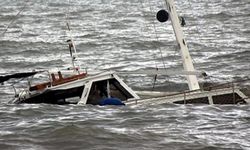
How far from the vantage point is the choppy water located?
1675 cm

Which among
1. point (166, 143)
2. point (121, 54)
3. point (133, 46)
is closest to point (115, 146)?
point (166, 143)

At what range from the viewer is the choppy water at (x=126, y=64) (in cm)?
1675

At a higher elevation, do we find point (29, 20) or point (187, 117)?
point (29, 20)

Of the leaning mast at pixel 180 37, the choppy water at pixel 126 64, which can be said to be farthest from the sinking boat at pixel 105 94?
the leaning mast at pixel 180 37

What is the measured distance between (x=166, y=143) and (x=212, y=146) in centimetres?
104

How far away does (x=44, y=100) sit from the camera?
21.8 metres

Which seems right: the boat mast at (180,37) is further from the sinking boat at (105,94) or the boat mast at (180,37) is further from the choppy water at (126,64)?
the choppy water at (126,64)

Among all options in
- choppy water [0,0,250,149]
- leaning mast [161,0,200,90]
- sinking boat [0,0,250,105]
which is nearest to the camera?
choppy water [0,0,250,149]

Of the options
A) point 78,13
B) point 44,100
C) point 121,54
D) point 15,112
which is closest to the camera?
point 15,112

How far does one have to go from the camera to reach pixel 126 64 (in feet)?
115

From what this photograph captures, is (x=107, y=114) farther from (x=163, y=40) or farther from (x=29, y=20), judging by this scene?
(x=29, y=20)

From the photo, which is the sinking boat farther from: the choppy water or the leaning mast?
the leaning mast

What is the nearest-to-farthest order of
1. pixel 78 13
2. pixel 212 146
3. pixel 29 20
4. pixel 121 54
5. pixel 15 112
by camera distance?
pixel 212 146, pixel 15 112, pixel 121 54, pixel 29 20, pixel 78 13

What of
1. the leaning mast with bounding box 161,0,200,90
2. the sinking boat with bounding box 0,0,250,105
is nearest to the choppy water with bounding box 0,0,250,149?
the sinking boat with bounding box 0,0,250,105
